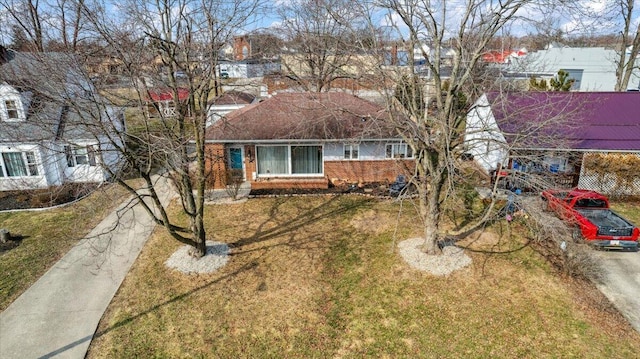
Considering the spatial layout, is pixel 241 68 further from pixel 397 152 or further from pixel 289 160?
pixel 397 152

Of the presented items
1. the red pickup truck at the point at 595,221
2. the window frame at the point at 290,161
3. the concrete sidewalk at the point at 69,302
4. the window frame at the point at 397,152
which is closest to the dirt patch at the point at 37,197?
the concrete sidewalk at the point at 69,302

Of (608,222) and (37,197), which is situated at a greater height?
(608,222)

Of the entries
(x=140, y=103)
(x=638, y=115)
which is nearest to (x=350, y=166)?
(x=140, y=103)

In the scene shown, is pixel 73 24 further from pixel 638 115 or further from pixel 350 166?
pixel 638 115

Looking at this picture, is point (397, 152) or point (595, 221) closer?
point (595, 221)

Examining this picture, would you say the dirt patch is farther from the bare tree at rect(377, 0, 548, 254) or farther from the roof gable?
the roof gable

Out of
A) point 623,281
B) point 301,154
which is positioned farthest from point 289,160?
point 623,281

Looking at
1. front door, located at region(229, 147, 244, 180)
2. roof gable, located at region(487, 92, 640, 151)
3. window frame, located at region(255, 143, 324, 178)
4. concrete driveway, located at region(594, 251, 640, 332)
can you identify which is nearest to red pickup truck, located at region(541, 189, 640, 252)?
concrete driveway, located at region(594, 251, 640, 332)
